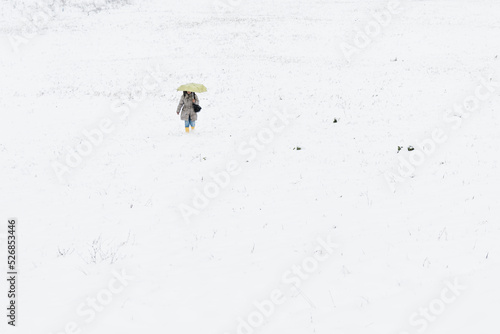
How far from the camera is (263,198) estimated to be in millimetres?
9352

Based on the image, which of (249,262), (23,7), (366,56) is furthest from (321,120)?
(23,7)

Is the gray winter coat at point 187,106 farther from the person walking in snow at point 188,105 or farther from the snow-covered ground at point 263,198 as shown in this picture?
the snow-covered ground at point 263,198

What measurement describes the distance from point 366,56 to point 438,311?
22.7m

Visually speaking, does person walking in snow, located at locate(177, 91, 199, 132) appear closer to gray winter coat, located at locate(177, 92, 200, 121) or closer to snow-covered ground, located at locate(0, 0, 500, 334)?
gray winter coat, located at locate(177, 92, 200, 121)

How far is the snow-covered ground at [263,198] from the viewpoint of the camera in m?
5.75

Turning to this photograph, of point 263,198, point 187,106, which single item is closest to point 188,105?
point 187,106

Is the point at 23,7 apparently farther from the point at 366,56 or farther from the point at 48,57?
the point at 366,56

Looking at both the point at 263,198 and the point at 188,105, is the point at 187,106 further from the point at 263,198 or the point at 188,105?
the point at 263,198

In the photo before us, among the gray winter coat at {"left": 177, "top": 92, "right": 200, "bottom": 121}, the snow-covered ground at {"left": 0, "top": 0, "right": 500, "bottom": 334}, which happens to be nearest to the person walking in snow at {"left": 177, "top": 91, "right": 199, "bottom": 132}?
the gray winter coat at {"left": 177, "top": 92, "right": 200, "bottom": 121}

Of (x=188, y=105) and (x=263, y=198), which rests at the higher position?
(x=188, y=105)

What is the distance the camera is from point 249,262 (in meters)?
6.98

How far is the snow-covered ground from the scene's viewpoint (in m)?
5.75

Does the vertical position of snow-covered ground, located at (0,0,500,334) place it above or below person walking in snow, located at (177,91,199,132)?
below

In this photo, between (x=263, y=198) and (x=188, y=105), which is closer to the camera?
(x=263, y=198)
